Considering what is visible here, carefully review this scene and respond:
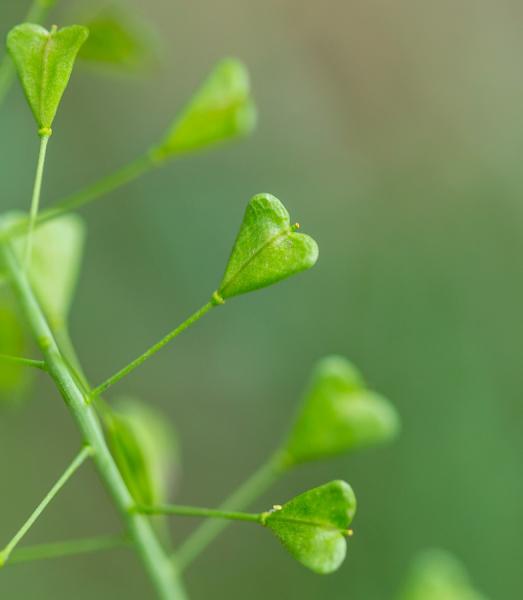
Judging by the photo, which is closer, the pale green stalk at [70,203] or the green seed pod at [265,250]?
the green seed pod at [265,250]

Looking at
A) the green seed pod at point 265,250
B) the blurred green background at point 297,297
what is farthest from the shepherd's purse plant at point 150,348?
the blurred green background at point 297,297

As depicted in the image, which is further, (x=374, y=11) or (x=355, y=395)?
(x=374, y=11)

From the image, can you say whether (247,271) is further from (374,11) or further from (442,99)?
(374,11)

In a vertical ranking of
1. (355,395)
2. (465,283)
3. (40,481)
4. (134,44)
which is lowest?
(40,481)

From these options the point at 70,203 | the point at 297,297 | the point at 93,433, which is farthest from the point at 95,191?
the point at 297,297

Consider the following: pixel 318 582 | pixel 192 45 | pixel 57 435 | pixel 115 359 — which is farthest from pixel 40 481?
pixel 192 45

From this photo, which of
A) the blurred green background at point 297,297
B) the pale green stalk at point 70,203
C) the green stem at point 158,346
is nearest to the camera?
the green stem at point 158,346

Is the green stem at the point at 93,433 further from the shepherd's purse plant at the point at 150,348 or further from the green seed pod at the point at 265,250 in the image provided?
the green seed pod at the point at 265,250

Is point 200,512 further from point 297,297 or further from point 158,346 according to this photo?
point 297,297
